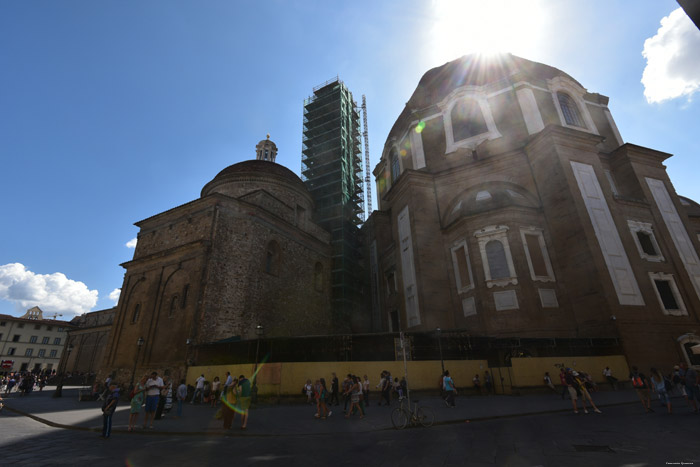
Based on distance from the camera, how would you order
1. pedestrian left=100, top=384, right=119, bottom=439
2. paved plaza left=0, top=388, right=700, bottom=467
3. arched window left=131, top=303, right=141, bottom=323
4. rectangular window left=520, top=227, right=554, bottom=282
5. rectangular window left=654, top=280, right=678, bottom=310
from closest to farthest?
paved plaza left=0, top=388, right=700, bottom=467 → pedestrian left=100, top=384, right=119, bottom=439 → rectangular window left=654, top=280, right=678, bottom=310 → rectangular window left=520, top=227, right=554, bottom=282 → arched window left=131, top=303, right=141, bottom=323

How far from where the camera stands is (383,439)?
6.68m

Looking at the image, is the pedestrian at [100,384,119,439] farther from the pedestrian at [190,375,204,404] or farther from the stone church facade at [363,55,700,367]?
the stone church facade at [363,55,700,367]

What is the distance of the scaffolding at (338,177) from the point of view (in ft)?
90.2

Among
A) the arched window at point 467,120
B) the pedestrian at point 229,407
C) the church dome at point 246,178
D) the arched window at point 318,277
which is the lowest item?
the pedestrian at point 229,407

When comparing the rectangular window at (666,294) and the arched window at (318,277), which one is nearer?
the rectangular window at (666,294)

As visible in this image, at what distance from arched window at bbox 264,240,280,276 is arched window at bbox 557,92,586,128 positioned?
21078 mm

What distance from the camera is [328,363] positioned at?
13.1 meters

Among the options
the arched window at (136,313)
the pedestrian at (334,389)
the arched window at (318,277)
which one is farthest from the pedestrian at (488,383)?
the arched window at (136,313)

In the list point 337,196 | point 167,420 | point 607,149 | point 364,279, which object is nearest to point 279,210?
point 337,196

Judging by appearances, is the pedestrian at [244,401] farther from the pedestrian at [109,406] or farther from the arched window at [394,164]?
the arched window at [394,164]

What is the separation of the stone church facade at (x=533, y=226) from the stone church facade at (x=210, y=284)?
6.63 metres

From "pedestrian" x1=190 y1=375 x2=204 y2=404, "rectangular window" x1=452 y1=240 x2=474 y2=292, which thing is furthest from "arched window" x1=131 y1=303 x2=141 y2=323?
"rectangular window" x1=452 y1=240 x2=474 y2=292

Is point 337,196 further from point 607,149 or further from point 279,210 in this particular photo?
point 607,149

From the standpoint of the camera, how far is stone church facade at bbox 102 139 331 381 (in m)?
17.5
